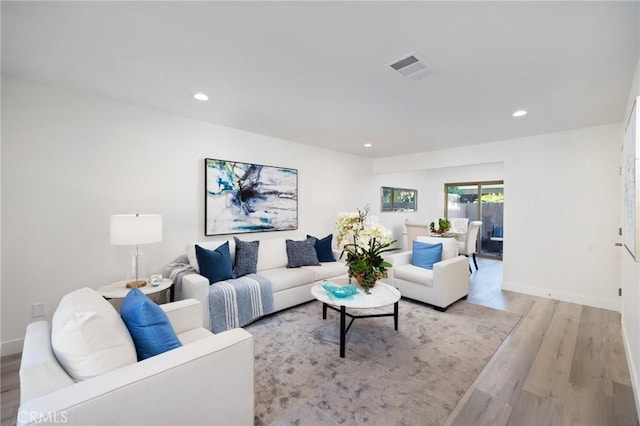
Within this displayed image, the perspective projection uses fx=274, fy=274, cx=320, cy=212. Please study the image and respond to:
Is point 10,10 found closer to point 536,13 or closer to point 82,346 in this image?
point 82,346

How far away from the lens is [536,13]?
1550 mm

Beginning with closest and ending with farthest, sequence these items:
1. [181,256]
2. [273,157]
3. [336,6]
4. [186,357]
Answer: [186,357] < [336,6] < [181,256] < [273,157]

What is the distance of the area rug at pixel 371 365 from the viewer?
5.82 feet

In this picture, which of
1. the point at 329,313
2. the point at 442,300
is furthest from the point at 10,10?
the point at 442,300

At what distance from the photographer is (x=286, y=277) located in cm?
341

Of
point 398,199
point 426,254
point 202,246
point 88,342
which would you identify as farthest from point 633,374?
point 398,199

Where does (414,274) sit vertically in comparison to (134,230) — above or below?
below

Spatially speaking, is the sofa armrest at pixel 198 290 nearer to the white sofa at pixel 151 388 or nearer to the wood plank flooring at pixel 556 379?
the white sofa at pixel 151 388

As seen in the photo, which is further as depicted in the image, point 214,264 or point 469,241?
point 469,241

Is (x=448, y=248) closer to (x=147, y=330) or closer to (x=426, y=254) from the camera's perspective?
(x=426, y=254)

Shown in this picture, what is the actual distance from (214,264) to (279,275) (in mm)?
800

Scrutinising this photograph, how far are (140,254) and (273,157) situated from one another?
7.65 ft

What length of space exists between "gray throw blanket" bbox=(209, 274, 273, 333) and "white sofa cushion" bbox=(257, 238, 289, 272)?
0.45 m

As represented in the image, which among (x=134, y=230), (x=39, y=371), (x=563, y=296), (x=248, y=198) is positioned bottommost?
(x=563, y=296)
